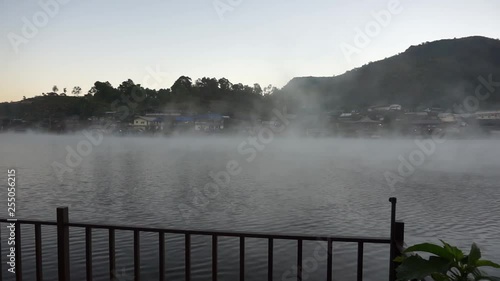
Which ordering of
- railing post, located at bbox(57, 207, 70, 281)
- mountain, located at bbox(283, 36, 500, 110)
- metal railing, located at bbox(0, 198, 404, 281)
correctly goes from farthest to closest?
mountain, located at bbox(283, 36, 500, 110), railing post, located at bbox(57, 207, 70, 281), metal railing, located at bbox(0, 198, 404, 281)

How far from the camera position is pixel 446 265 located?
2.19 metres

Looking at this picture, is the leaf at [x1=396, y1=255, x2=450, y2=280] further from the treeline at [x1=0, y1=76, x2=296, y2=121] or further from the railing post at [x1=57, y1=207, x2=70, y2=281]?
the treeline at [x1=0, y1=76, x2=296, y2=121]

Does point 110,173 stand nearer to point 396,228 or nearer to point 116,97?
point 396,228

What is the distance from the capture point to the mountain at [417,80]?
10575cm

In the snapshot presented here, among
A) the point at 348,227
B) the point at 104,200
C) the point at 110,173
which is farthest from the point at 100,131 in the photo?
the point at 348,227

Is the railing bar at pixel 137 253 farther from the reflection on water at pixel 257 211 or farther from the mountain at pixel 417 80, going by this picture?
the mountain at pixel 417 80

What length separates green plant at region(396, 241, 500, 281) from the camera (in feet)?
7.08

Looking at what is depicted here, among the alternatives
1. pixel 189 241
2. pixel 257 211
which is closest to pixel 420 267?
pixel 189 241

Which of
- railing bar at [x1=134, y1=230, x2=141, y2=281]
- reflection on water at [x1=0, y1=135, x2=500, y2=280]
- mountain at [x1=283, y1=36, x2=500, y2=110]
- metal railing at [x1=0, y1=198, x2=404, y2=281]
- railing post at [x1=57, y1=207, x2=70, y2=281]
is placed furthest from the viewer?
mountain at [x1=283, y1=36, x2=500, y2=110]

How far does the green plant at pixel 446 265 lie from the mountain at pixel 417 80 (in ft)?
371

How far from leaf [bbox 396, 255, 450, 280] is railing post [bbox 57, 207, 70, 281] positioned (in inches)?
110

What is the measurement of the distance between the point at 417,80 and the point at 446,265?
118226 mm

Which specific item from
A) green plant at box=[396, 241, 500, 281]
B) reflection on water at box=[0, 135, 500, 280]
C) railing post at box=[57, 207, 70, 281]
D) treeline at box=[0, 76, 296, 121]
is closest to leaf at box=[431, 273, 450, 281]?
green plant at box=[396, 241, 500, 281]

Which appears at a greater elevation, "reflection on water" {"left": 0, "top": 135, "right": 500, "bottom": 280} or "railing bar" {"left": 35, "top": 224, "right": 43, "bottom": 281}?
"railing bar" {"left": 35, "top": 224, "right": 43, "bottom": 281}
